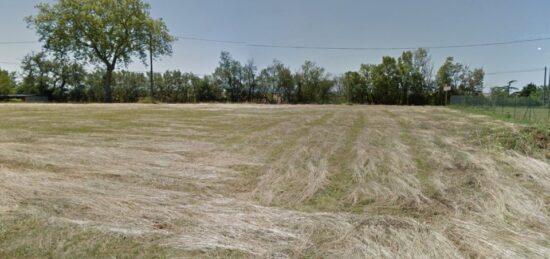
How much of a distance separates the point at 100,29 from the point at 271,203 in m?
37.1

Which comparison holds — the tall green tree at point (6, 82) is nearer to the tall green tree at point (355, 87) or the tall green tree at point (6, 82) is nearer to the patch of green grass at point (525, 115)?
the tall green tree at point (355, 87)

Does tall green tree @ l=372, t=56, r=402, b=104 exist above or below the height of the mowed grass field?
above

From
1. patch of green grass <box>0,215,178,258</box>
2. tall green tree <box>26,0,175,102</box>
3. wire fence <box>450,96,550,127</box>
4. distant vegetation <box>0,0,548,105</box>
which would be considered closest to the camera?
patch of green grass <box>0,215,178,258</box>

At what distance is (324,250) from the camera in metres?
2.31

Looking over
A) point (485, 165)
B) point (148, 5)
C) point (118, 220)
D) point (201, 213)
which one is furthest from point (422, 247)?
point (148, 5)

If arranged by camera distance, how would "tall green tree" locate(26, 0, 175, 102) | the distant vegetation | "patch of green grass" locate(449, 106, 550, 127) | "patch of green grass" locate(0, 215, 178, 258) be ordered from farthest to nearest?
the distant vegetation, "tall green tree" locate(26, 0, 175, 102), "patch of green grass" locate(449, 106, 550, 127), "patch of green grass" locate(0, 215, 178, 258)

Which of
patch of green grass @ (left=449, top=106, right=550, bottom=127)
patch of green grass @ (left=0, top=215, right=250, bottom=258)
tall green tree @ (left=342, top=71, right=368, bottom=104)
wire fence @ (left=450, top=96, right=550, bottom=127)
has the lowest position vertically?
patch of green grass @ (left=0, top=215, right=250, bottom=258)

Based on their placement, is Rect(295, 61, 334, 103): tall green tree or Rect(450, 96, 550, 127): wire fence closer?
Rect(450, 96, 550, 127): wire fence

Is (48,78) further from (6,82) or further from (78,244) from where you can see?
(78,244)

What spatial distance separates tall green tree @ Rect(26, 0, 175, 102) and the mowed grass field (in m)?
31.8

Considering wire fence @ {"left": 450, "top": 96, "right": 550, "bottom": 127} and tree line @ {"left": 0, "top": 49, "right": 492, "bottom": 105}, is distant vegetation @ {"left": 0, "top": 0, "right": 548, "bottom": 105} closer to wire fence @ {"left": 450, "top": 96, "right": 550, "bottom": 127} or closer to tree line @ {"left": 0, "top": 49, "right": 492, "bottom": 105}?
tree line @ {"left": 0, "top": 49, "right": 492, "bottom": 105}

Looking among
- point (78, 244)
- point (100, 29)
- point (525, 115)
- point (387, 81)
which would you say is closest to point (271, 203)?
point (78, 244)

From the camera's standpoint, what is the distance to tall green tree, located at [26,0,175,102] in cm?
3200

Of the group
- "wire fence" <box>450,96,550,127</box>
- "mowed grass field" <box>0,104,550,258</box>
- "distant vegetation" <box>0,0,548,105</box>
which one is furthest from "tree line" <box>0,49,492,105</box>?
"mowed grass field" <box>0,104,550,258</box>
